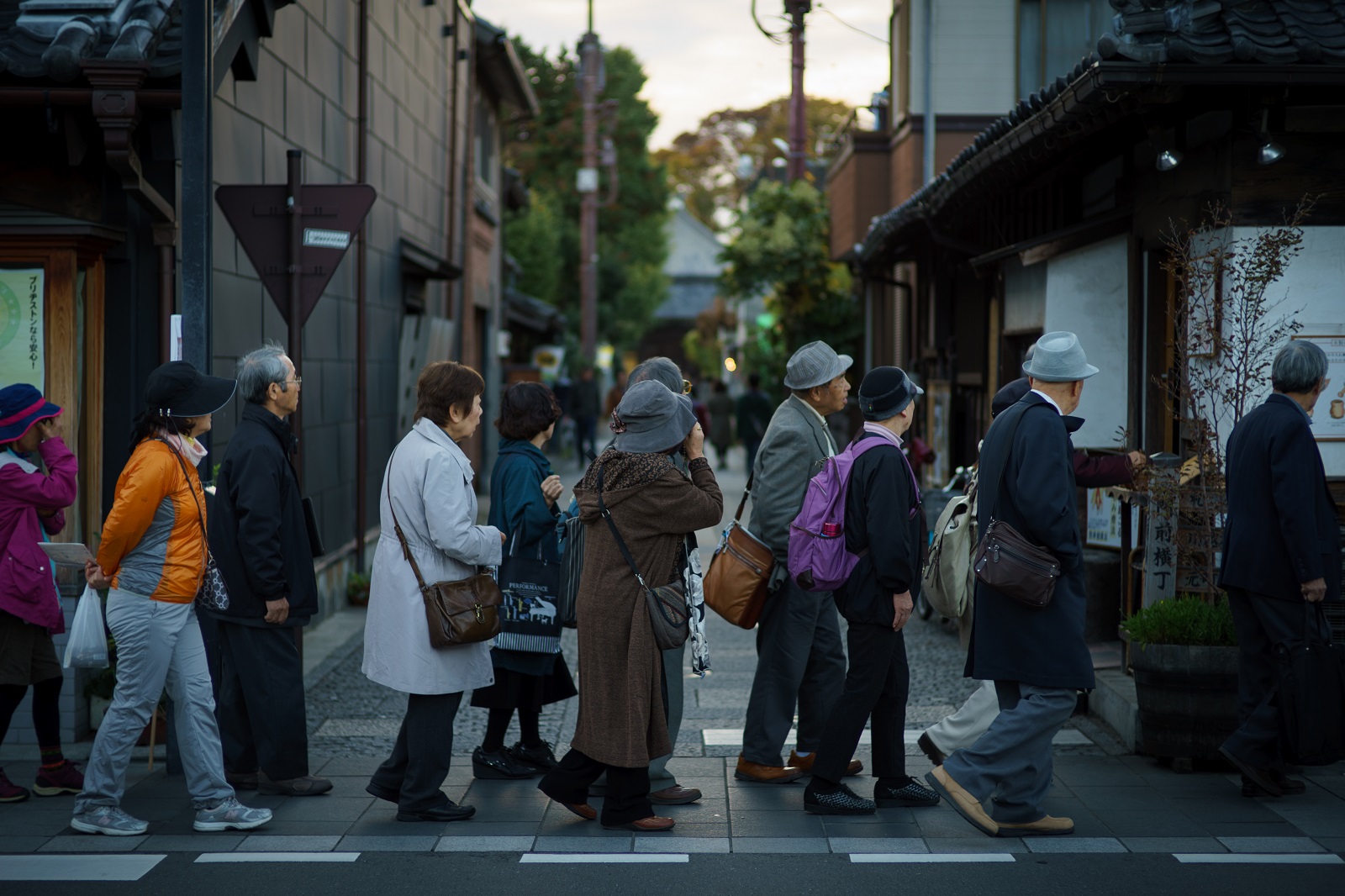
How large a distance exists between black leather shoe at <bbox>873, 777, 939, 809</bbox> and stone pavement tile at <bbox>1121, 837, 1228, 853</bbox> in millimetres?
827

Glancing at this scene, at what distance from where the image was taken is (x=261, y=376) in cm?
589

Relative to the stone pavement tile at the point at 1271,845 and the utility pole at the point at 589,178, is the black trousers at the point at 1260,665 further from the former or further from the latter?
the utility pole at the point at 589,178

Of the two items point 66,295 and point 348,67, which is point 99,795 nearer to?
point 66,295

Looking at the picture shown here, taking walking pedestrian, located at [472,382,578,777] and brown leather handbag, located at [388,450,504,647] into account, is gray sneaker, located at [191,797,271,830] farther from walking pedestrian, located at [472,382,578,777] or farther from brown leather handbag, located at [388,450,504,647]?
walking pedestrian, located at [472,382,578,777]

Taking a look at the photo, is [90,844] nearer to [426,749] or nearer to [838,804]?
[426,749]

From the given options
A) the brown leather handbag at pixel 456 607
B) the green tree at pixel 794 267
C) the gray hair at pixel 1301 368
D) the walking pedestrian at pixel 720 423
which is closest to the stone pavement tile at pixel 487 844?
the brown leather handbag at pixel 456 607

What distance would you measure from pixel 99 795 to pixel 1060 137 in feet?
18.9

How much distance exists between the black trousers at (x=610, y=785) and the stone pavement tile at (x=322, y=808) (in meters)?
0.95

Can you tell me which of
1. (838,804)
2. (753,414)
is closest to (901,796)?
(838,804)

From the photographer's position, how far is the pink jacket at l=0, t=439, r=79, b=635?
5836 mm

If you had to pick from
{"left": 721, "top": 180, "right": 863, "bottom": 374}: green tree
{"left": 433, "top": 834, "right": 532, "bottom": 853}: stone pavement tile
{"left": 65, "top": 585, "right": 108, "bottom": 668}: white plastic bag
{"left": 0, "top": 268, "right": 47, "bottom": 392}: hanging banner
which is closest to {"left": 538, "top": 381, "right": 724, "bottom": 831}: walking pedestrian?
{"left": 433, "top": 834, "right": 532, "bottom": 853}: stone pavement tile

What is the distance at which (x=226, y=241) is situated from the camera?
8594mm

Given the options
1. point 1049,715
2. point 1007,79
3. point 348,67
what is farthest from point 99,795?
point 1007,79

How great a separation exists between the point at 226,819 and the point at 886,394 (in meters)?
3.21
